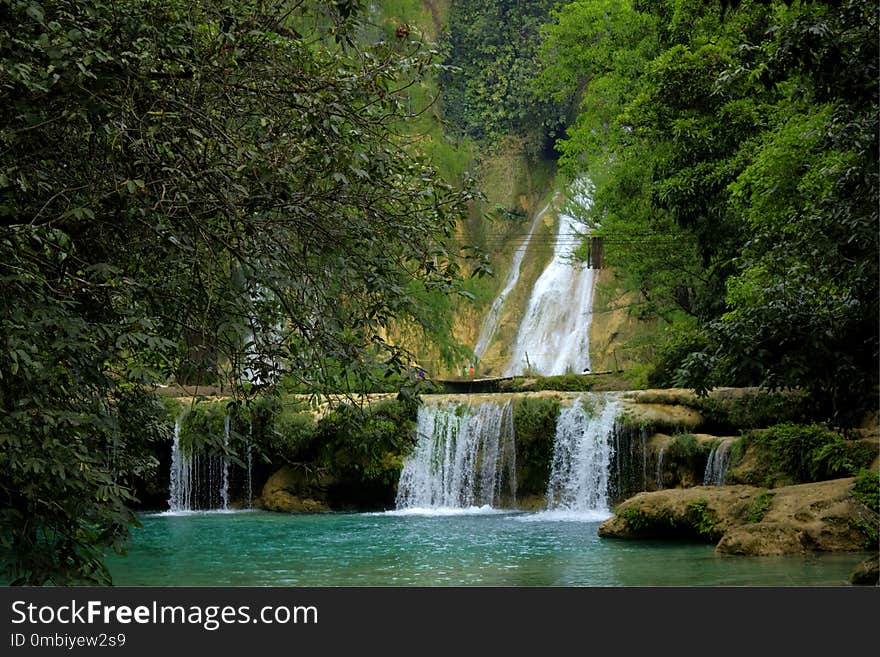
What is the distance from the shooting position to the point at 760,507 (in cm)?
1283

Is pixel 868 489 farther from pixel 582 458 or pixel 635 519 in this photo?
pixel 582 458

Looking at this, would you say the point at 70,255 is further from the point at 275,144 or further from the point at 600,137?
the point at 600,137

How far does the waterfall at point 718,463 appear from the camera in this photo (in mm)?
16391

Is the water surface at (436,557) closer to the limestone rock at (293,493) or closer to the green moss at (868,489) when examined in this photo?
the green moss at (868,489)

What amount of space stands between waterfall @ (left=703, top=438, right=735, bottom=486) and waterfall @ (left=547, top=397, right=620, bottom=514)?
→ 2.52 metres

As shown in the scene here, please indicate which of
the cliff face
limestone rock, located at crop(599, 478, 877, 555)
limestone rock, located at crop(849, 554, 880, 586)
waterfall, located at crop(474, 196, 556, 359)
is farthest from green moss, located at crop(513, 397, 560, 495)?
waterfall, located at crop(474, 196, 556, 359)

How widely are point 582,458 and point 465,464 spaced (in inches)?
96.4

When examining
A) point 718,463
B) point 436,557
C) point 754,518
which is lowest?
point 436,557

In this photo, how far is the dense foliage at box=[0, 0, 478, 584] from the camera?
491cm

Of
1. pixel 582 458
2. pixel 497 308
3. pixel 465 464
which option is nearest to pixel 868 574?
pixel 582 458

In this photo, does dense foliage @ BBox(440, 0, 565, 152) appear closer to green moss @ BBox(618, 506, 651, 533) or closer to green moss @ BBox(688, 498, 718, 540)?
green moss @ BBox(618, 506, 651, 533)

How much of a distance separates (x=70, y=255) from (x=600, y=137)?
22574 mm

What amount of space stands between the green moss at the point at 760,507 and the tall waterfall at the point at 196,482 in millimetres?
11996
